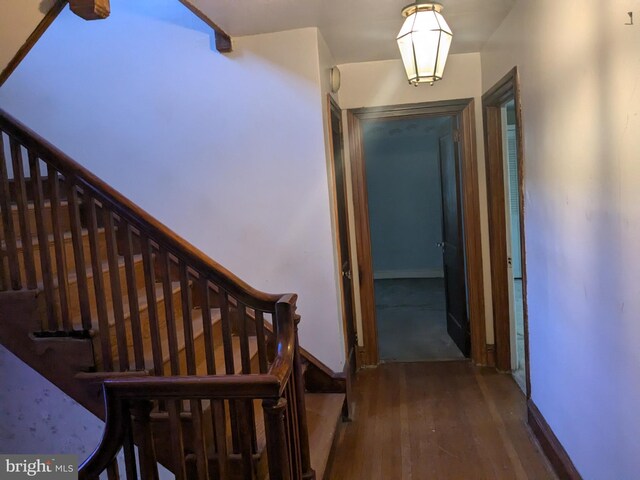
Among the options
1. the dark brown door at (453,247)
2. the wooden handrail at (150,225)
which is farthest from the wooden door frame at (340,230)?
the wooden handrail at (150,225)

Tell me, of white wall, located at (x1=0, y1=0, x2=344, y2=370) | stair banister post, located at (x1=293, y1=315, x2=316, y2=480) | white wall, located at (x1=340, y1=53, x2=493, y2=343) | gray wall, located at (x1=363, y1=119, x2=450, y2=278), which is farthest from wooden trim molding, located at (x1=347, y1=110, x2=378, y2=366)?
gray wall, located at (x1=363, y1=119, x2=450, y2=278)

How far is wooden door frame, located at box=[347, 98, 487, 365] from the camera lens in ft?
11.7

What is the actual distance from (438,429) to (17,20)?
9.52 feet

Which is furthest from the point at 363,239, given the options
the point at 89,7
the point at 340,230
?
the point at 89,7

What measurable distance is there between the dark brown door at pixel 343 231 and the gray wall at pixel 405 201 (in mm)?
3259

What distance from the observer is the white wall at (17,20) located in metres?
1.66

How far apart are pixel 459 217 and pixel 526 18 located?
5.39 ft

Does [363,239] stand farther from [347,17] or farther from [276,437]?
[276,437]

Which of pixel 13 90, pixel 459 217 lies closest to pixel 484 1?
pixel 459 217

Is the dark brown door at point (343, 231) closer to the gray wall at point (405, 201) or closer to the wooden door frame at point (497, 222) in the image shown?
the wooden door frame at point (497, 222)

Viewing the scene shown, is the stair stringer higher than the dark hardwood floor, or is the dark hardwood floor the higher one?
the stair stringer

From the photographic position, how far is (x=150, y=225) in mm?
1941

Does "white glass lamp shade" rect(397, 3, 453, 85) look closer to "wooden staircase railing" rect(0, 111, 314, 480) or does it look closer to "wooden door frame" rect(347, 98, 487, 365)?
"wooden door frame" rect(347, 98, 487, 365)

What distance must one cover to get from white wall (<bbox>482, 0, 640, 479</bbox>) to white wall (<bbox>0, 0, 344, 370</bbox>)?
120 cm
